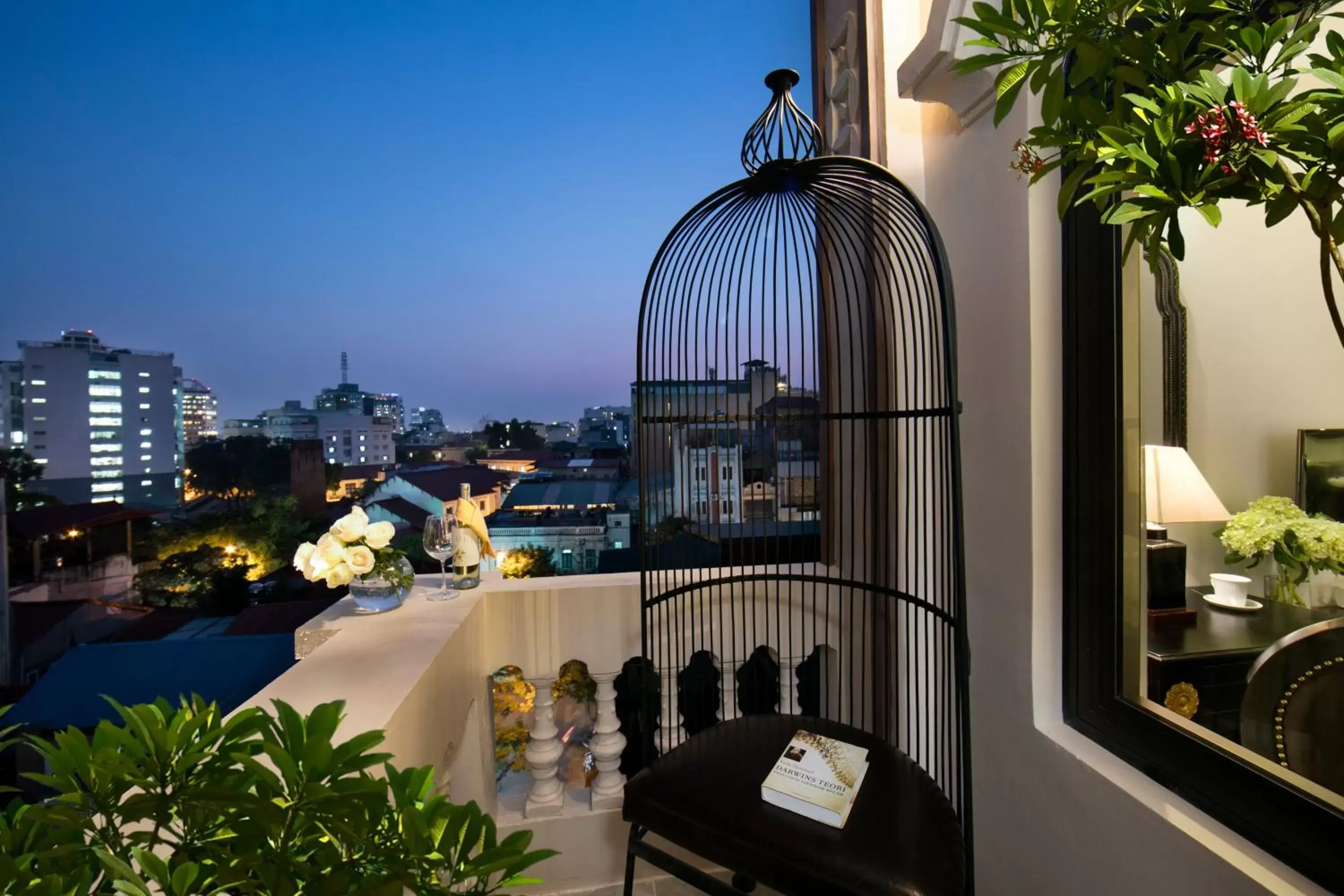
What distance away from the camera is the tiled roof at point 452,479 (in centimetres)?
207

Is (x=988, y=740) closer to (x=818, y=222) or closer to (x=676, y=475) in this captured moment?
(x=676, y=475)

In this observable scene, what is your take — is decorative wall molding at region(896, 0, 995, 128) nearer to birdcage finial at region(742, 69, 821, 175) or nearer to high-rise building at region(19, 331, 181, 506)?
birdcage finial at region(742, 69, 821, 175)

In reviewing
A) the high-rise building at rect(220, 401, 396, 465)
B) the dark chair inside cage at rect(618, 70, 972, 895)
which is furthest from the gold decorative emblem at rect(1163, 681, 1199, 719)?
the high-rise building at rect(220, 401, 396, 465)

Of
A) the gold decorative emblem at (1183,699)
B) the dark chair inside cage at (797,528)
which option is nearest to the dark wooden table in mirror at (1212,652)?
the gold decorative emblem at (1183,699)

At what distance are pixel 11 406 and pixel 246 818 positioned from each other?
1.96 meters

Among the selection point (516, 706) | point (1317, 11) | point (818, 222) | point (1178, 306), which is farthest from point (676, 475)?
point (1317, 11)

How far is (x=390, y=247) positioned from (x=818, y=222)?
5.75ft

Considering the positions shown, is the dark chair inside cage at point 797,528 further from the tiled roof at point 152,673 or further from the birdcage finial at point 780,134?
the tiled roof at point 152,673

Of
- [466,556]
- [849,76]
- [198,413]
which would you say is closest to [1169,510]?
[849,76]

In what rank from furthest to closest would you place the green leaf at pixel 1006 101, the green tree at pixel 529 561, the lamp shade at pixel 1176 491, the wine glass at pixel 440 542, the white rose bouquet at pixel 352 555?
the green tree at pixel 529 561
the wine glass at pixel 440 542
the white rose bouquet at pixel 352 555
the lamp shade at pixel 1176 491
the green leaf at pixel 1006 101

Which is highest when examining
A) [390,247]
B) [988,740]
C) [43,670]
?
[390,247]

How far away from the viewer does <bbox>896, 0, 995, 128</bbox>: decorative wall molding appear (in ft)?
4.42

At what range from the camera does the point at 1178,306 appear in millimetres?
1083

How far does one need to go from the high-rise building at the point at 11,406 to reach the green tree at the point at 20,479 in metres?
0.03
